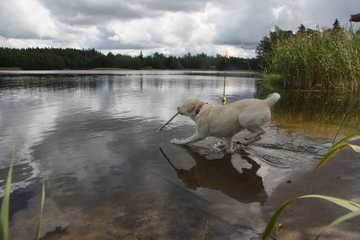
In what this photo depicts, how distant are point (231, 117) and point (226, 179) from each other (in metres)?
1.65

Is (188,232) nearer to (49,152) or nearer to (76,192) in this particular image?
(76,192)

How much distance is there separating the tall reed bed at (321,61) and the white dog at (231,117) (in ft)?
43.6

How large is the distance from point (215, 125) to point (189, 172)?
4.71 feet

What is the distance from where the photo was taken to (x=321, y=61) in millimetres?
18000

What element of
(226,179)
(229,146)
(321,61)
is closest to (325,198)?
(226,179)

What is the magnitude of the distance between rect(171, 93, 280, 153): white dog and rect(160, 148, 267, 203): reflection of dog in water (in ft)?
2.17

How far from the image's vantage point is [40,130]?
331 inches

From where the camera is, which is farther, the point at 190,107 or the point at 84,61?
the point at 84,61

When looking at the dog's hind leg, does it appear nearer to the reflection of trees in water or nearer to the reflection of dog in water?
the reflection of dog in water

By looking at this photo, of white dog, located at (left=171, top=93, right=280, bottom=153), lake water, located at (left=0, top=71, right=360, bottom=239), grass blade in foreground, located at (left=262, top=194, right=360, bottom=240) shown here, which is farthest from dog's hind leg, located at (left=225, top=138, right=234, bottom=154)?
grass blade in foreground, located at (left=262, top=194, right=360, bottom=240)

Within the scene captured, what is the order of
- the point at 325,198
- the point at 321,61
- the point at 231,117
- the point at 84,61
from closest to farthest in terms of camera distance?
1. the point at 325,198
2. the point at 231,117
3. the point at 321,61
4. the point at 84,61

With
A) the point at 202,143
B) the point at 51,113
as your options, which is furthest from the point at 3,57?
the point at 202,143

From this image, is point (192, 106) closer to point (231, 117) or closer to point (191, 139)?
point (191, 139)

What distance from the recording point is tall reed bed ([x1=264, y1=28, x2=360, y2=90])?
1670 cm
